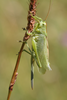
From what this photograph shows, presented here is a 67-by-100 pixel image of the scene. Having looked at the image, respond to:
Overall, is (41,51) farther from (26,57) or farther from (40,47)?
(26,57)

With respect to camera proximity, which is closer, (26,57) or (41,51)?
(41,51)

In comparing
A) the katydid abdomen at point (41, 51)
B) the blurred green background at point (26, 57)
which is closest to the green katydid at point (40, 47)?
the katydid abdomen at point (41, 51)

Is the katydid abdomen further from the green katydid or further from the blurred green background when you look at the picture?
the blurred green background

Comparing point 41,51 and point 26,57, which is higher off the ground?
point 26,57

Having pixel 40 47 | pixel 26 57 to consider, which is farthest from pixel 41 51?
pixel 26 57

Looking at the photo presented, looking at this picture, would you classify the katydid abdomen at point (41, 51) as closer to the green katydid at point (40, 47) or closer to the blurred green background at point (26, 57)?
the green katydid at point (40, 47)

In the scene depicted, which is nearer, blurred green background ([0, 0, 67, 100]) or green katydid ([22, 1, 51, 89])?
green katydid ([22, 1, 51, 89])

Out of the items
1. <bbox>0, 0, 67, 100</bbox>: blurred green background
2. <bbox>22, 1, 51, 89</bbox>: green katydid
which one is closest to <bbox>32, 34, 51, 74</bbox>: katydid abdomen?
<bbox>22, 1, 51, 89</bbox>: green katydid

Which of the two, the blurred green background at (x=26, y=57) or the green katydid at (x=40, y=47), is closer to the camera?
the green katydid at (x=40, y=47)

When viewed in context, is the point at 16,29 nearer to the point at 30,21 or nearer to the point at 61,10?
the point at 61,10
